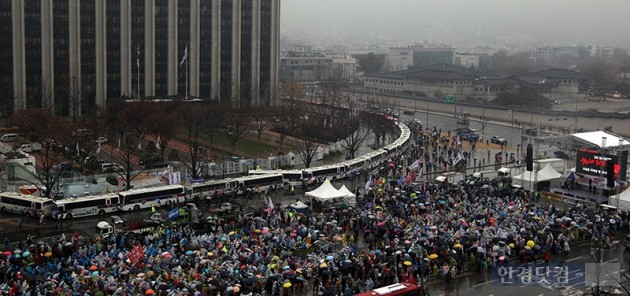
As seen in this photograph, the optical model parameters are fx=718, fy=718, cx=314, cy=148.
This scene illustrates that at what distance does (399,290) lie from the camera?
15625 mm

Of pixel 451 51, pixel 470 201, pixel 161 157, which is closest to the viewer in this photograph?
pixel 470 201

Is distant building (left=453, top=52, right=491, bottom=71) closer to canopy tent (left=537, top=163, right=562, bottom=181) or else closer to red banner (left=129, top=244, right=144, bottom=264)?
canopy tent (left=537, top=163, right=562, bottom=181)

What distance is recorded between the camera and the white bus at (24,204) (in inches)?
924

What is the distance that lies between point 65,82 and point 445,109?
35646mm

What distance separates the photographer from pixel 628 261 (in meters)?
20.4

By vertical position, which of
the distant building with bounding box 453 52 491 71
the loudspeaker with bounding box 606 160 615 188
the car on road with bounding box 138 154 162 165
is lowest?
the car on road with bounding box 138 154 162 165

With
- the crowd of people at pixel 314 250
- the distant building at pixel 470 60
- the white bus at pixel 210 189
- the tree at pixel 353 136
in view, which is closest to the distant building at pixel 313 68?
the distant building at pixel 470 60

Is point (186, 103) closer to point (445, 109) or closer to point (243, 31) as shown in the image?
point (243, 31)

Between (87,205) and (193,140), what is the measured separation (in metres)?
17.3

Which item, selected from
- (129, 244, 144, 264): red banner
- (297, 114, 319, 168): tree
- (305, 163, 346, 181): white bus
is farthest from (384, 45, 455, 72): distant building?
(129, 244, 144, 264): red banner

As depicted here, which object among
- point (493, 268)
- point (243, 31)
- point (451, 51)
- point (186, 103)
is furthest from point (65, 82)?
point (451, 51)

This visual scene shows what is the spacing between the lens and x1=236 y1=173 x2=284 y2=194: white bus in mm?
27797

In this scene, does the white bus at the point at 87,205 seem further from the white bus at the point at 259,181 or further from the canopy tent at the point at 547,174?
the canopy tent at the point at 547,174

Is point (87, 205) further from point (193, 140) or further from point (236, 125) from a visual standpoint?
point (193, 140)
